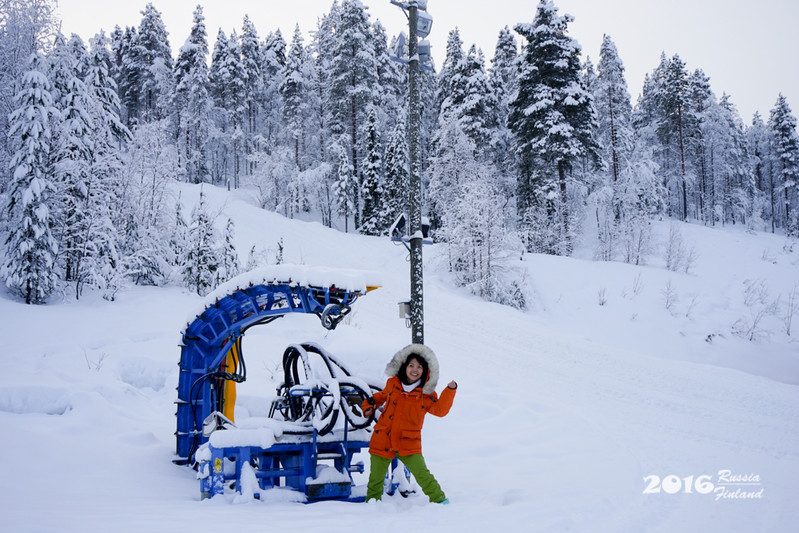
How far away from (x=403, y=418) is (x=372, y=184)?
1352 inches

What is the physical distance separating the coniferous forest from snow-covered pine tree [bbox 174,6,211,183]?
18 cm

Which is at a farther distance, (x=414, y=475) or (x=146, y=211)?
(x=146, y=211)

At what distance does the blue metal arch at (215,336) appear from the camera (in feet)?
19.1

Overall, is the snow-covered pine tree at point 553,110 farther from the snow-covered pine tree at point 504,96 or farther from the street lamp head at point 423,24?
the street lamp head at point 423,24

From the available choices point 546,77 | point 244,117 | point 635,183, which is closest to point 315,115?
point 244,117

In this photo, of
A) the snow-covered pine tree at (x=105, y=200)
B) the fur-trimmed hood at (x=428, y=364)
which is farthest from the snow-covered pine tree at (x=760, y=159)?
the fur-trimmed hood at (x=428, y=364)

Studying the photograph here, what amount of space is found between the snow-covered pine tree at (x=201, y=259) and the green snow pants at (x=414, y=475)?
13664mm

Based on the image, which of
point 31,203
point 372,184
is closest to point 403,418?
point 31,203

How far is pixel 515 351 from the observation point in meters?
13.9

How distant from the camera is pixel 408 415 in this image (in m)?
5.12

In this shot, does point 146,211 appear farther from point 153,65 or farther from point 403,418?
point 153,65

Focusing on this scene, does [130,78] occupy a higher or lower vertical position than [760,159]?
higher

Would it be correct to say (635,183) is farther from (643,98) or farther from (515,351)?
(643,98)

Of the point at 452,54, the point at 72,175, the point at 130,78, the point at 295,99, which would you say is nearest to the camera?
the point at 72,175
